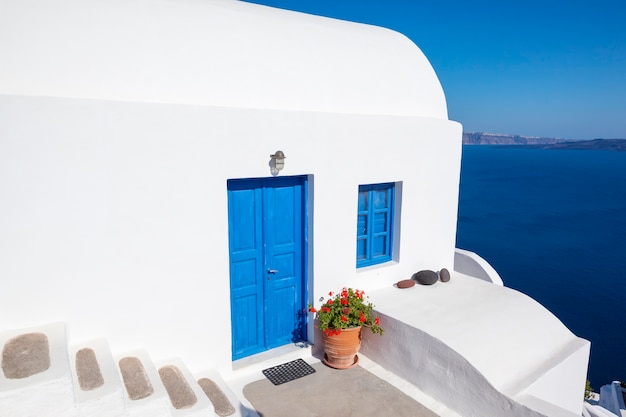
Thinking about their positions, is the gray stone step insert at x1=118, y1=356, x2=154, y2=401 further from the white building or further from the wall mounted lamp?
the wall mounted lamp

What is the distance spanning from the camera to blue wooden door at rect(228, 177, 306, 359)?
17.5ft

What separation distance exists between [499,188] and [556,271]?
4499 centimetres

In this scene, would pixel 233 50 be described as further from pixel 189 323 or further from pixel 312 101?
pixel 189 323

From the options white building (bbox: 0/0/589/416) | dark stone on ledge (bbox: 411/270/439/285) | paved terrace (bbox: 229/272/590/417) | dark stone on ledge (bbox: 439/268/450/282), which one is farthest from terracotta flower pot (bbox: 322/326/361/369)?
dark stone on ledge (bbox: 439/268/450/282)

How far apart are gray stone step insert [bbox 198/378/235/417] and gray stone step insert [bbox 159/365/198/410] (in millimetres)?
355

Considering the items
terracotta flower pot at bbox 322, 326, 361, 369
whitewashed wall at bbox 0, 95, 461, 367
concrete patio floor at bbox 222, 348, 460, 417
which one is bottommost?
concrete patio floor at bbox 222, 348, 460, 417

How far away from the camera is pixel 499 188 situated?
3221 inches

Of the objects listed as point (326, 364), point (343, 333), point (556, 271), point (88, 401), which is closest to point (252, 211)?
point (343, 333)

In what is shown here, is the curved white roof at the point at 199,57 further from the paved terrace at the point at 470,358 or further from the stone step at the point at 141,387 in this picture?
the paved terrace at the point at 470,358

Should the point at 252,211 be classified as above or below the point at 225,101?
below

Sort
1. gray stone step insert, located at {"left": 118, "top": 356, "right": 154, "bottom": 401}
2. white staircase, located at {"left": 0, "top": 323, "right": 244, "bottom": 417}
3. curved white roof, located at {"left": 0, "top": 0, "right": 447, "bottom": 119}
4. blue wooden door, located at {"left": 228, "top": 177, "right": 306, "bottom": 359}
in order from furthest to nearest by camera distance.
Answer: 1. blue wooden door, located at {"left": 228, "top": 177, "right": 306, "bottom": 359}
2. curved white roof, located at {"left": 0, "top": 0, "right": 447, "bottom": 119}
3. gray stone step insert, located at {"left": 118, "top": 356, "right": 154, "bottom": 401}
4. white staircase, located at {"left": 0, "top": 323, "right": 244, "bottom": 417}

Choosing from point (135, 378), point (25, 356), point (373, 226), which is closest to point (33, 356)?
point (25, 356)

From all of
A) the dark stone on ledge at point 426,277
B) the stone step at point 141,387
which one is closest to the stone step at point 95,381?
the stone step at point 141,387

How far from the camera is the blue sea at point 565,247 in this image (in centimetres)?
3128
